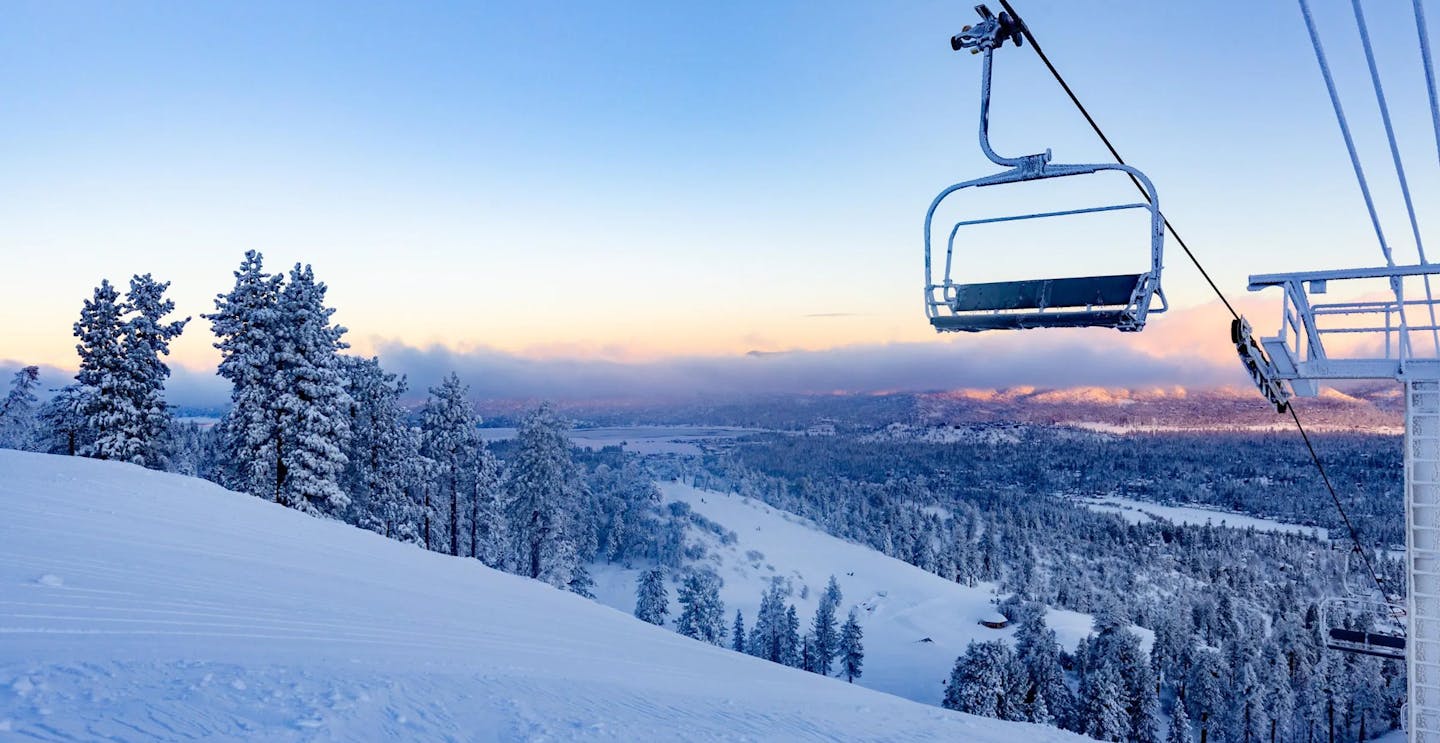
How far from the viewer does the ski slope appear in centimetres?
604

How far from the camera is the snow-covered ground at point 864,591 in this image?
67000mm

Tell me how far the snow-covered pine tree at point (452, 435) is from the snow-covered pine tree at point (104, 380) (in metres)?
12.4

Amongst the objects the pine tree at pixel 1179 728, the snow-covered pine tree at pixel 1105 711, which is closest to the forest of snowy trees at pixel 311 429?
the snow-covered pine tree at pixel 1105 711

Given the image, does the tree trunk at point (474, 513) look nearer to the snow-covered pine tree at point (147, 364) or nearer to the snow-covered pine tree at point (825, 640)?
the snow-covered pine tree at point (147, 364)

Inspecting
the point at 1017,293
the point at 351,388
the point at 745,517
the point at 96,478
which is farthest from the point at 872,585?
the point at 1017,293

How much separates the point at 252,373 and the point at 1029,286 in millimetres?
30102

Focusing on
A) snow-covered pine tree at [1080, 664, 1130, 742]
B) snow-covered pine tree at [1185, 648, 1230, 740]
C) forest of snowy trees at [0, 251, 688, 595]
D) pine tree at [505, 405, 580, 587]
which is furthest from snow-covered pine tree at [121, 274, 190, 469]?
snow-covered pine tree at [1185, 648, 1230, 740]

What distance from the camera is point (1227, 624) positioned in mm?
88562

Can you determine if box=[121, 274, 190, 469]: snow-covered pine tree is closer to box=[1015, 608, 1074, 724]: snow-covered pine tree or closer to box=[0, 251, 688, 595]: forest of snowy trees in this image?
box=[0, 251, 688, 595]: forest of snowy trees

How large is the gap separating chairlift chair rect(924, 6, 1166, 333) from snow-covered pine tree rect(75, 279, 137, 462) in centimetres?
3522

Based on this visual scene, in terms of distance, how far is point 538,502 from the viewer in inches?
1770

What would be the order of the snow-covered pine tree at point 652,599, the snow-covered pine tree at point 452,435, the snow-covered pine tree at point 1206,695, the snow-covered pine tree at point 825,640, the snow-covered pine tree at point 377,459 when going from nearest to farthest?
the snow-covered pine tree at point 377,459, the snow-covered pine tree at point 452,435, the snow-covered pine tree at point 1206,695, the snow-covered pine tree at point 652,599, the snow-covered pine tree at point 825,640

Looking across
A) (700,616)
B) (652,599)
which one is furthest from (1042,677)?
(652,599)

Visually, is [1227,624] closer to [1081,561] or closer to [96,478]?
[1081,561]
